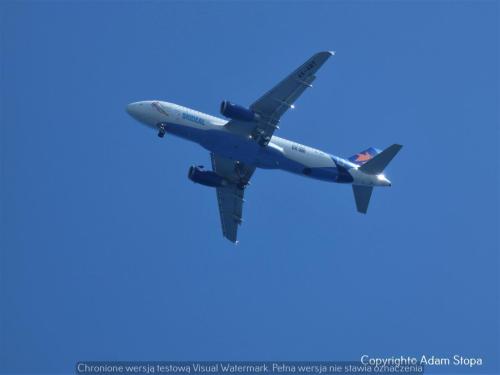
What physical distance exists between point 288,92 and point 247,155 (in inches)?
285

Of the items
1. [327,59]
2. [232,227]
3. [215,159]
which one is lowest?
[232,227]

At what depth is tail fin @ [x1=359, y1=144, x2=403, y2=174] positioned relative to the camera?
68000 millimetres

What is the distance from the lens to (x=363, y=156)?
76625mm

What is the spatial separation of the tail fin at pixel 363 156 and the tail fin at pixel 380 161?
4.71 m

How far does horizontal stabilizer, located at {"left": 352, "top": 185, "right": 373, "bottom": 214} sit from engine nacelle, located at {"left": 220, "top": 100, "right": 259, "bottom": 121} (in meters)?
12.3

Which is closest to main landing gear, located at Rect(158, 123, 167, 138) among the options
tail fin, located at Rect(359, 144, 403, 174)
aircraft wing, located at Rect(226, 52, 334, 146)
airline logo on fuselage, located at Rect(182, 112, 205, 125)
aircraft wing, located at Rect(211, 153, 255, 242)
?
airline logo on fuselage, located at Rect(182, 112, 205, 125)

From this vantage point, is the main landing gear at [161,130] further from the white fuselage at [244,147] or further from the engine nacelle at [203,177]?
the engine nacelle at [203,177]

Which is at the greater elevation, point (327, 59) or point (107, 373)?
point (327, 59)

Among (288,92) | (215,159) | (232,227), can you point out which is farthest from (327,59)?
(232,227)

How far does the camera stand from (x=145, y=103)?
71562 millimetres

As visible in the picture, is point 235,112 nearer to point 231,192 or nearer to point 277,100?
point 277,100

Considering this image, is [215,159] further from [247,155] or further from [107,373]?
[107,373]

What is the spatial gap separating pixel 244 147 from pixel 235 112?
3.69m

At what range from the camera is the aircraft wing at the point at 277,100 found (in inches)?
2601
